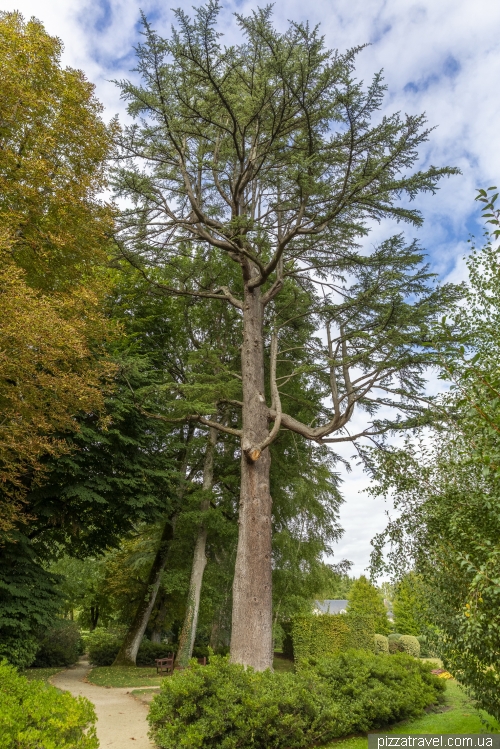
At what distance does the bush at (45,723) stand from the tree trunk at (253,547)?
3.74m

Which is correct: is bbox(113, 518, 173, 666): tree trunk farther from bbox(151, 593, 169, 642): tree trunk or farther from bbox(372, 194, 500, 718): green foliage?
bbox(372, 194, 500, 718): green foliage

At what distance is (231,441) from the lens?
1538cm

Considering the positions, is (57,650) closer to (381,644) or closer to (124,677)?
(124,677)

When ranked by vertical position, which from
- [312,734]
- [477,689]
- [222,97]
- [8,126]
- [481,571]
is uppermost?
[222,97]

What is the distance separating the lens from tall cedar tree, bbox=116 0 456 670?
768cm

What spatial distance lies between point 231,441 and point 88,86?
10207mm

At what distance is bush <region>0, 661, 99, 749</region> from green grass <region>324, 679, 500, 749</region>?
442cm

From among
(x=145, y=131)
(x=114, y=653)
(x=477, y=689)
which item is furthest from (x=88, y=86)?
(x=114, y=653)

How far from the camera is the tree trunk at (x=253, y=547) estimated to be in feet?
23.9

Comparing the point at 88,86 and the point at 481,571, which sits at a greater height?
the point at 88,86

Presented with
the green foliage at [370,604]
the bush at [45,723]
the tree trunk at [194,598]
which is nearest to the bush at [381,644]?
the green foliage at [370,604]

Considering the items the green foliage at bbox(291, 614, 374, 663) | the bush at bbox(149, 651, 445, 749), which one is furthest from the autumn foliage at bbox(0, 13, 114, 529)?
the green foliage at bbox(291, 614, 374, 663)

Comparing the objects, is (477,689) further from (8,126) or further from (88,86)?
(88,86)

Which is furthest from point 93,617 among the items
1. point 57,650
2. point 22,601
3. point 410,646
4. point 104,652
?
point 22,601
